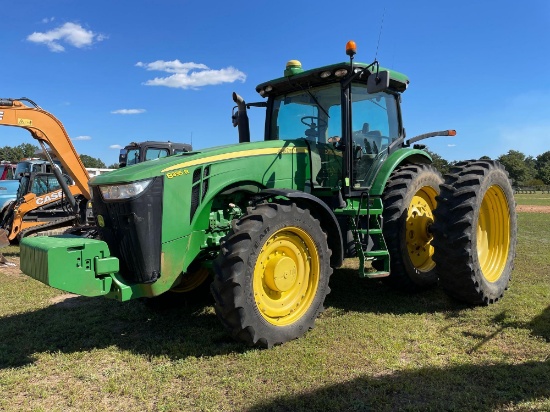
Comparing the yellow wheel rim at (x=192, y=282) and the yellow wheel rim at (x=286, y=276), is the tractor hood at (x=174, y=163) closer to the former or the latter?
the yellow wheel rim at (x=286, y=276)

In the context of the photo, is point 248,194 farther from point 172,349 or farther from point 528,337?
point 528,337

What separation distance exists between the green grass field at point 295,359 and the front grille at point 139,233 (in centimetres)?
73

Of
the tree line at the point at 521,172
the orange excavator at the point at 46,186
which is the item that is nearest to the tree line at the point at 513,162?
the tree line at the point at 521,172

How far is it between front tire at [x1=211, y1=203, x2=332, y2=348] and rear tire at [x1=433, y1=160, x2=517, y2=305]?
1.38 meters

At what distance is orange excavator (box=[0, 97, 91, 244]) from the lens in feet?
30.4

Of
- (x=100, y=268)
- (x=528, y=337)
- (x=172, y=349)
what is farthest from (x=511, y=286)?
(x=100, y=268)

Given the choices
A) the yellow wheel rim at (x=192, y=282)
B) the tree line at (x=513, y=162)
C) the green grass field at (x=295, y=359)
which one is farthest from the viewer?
the tree line at (x=513, y=162)

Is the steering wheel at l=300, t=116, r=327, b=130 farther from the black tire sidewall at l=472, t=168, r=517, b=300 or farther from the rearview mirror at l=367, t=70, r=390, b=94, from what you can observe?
the black tire sidewall at l=472, t=168, r=517, b=300

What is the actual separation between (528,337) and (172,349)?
3.20 meters

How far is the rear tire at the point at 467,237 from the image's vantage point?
15.8 ft

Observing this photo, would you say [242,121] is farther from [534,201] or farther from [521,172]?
[521,172]

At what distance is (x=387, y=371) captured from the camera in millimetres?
3492

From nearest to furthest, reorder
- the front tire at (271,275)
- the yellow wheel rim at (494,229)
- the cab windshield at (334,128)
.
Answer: the front tire at (271,275), the cab windshield at (334,128), the yellow wheel rim at (494,229)

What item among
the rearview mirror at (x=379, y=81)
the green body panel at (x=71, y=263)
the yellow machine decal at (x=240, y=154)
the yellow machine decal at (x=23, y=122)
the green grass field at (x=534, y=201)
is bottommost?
the green grass field at (x=534, y=201)
